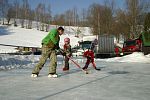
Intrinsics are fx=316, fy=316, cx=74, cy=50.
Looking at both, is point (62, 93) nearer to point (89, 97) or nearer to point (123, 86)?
point (89, 97)

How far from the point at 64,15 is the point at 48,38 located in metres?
122

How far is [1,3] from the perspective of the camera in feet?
322

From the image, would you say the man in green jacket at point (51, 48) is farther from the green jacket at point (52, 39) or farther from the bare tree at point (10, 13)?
the bare tree at point (10, 13)

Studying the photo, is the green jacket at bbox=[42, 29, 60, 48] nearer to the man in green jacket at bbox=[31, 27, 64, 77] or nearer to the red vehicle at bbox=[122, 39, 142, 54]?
the man in green jacket at bbox=[31, 27, 64, 77]

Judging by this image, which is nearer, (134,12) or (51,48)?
(51,48)

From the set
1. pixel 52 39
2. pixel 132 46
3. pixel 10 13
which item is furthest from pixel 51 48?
pixel 10 13

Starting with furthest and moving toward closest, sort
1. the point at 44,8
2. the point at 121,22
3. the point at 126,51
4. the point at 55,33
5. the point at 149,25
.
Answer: the point at 44,8 < the point at 121,22 < the point at 126,51 < the point at 149,25 < the point at 55,33

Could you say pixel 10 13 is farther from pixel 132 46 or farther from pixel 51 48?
pixel 51 48

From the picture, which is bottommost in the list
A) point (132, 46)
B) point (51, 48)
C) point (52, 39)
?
point (51, 48)

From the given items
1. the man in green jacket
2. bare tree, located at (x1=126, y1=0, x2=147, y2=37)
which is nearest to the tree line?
bare tree, located at (x1=126, y1=0, x2=147, y2=37)

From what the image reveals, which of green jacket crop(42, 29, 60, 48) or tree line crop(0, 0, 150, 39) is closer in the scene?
green jacket crop(42, 29, 60, 48)

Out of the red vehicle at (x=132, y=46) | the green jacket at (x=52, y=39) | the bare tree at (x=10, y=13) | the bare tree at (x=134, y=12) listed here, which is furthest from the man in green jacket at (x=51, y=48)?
the bare tree at (x=10, y=13)

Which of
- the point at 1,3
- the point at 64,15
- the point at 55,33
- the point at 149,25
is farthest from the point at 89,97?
the point at 64,15

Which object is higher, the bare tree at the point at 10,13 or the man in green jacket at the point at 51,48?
the bare tree at the point at 10,13
